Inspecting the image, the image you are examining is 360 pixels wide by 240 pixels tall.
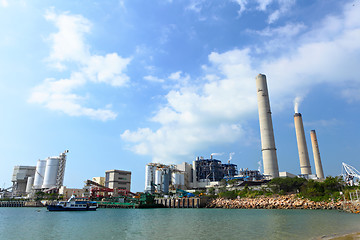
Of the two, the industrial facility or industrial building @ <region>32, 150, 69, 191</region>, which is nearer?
industrial building @ <region>32, 150, 69, 191</region>

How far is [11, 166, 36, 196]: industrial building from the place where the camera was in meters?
133

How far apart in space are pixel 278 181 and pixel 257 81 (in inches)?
1748

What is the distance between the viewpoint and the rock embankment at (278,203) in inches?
1938

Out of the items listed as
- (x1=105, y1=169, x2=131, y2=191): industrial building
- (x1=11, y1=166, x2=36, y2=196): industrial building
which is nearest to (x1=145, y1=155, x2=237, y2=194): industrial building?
(x1=105, y1=169, x2=131, y2=191): industrial building

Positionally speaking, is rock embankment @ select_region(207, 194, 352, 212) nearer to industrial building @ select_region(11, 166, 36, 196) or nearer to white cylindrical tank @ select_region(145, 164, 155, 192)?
white cylindrical tank @ select_region(145, 164, 155, 192)

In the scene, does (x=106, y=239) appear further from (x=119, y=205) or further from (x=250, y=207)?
(x=119, y=205)

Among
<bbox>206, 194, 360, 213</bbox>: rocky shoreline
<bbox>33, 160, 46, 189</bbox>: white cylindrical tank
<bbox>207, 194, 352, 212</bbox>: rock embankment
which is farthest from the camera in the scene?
<bbox>33, 160, 46, 189</bbox>: white cylindrical tank

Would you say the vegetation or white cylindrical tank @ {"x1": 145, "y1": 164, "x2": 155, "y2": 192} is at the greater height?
white cylindrical tank @ {"x1": 145, "y1": 164, "x2": 155, "y2": 192}

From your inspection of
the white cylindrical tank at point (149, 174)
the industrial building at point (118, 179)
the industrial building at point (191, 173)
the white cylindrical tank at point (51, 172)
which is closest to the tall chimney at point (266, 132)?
the industrial building at point (191, 173)

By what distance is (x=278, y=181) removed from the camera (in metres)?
74.2

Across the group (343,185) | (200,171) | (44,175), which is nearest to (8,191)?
(44,175)

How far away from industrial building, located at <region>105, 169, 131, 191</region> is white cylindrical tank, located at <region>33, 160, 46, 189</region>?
3574 centimetres

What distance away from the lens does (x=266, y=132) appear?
94.8m

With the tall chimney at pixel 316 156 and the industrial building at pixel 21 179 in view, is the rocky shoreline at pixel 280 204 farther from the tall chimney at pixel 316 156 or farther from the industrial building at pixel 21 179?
the industrial building at pixel 21 179
